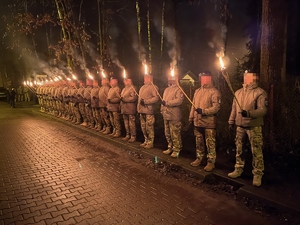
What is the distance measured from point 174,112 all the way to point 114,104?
3.59 m

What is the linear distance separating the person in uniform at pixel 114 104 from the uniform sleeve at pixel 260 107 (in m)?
5.75

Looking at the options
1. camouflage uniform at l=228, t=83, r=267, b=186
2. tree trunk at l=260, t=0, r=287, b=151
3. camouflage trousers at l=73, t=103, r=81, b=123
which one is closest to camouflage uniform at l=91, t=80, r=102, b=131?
camouflage trousers at l=73, t=103, r=81, b=123

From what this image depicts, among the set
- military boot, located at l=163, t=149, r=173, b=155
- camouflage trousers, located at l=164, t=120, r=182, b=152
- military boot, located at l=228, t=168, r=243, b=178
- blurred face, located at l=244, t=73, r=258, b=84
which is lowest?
military boot, located at l=163, t=149, r=173, b=155

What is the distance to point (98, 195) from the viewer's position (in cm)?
496

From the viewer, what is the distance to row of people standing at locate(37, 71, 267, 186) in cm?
495

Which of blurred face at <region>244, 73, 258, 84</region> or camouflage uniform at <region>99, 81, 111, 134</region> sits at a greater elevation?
blurred face at <region>244, 73, 258, 84</region>

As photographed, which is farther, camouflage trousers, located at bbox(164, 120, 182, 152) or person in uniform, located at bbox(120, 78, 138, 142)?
person in uniform, located at bbox(120, 78, 138, 142)

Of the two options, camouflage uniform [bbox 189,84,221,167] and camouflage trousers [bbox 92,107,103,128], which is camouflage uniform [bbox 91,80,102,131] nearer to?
camouflage trousers [bbox 92,107,103,128]

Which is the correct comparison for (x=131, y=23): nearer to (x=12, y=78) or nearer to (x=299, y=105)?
(x=299, y=105)

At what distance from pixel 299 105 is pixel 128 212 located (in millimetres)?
4777

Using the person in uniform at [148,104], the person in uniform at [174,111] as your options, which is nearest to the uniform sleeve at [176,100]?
the person in uniform at [174,111]

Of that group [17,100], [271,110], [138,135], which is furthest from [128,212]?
[17,100]

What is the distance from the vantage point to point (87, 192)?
513 centimetres

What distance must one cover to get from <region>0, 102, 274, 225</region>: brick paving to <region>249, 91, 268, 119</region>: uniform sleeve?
170 cm
